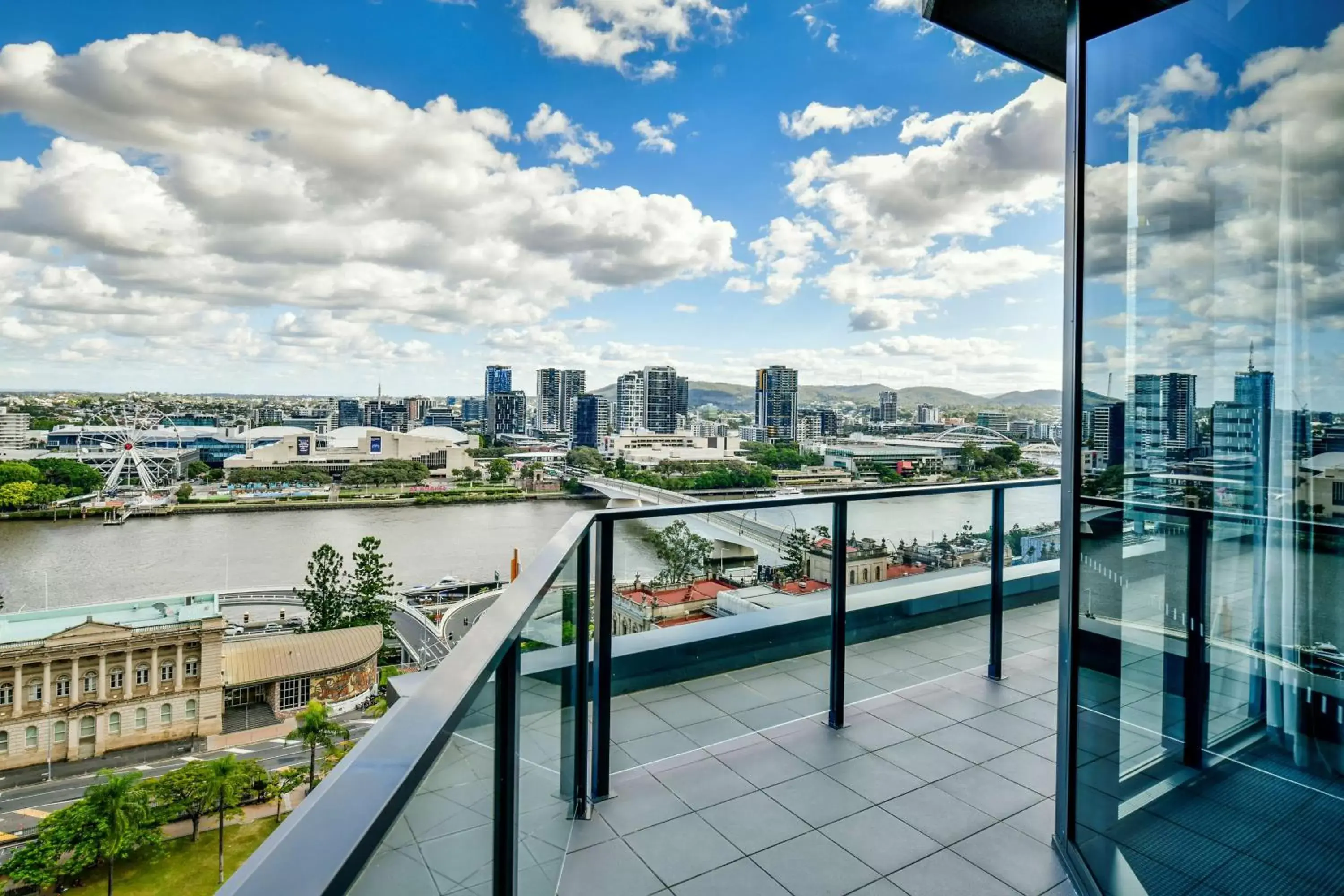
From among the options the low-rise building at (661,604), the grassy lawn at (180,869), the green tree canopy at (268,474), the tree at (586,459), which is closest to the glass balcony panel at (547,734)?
the low-rise building at (661,604)

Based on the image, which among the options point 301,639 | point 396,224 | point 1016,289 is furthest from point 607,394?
point 396,224

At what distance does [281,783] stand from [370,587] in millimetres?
5523

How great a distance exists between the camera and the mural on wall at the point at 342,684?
1381 centimetres

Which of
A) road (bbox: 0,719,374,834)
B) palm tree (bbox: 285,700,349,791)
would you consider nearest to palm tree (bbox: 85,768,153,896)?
road (bbox: 0,719,374,834)

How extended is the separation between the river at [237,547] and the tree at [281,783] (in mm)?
5046

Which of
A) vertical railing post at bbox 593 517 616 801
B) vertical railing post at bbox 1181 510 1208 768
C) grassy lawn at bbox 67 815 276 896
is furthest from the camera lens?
grassy lawn at bbox 67 815 276 896

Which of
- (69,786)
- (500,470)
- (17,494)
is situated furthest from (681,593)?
(17,494)

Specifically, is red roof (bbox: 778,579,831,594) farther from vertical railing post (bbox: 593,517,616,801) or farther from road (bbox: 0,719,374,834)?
road (bbox: 0,719,374,834)

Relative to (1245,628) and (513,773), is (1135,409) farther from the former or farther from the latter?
(513,773)

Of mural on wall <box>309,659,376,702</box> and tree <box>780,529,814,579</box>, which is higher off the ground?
tree <box>780,529,814,579</box>

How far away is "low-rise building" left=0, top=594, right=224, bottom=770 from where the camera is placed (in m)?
13.1

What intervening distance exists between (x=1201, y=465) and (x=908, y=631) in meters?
1.96

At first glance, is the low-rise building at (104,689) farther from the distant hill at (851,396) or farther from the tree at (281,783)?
the distant hill at (851,396)

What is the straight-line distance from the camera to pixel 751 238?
29.3m
